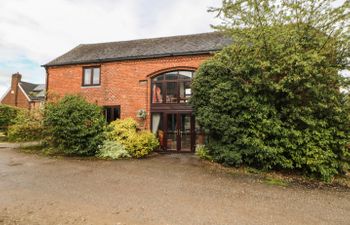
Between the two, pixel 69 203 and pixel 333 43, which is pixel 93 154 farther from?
pixel 333 43

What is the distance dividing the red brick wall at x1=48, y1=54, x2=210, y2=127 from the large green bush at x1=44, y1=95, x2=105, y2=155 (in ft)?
8.80

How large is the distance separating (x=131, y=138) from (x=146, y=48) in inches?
268

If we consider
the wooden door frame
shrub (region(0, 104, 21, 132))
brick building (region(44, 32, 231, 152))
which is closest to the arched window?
brick building (region(44, 32, 231, 152))

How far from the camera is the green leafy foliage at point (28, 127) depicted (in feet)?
35.5

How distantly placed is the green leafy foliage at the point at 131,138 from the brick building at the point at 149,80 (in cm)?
160

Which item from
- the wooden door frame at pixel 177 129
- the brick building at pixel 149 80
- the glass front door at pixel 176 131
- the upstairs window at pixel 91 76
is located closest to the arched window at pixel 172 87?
the brick building at pixel 149 80

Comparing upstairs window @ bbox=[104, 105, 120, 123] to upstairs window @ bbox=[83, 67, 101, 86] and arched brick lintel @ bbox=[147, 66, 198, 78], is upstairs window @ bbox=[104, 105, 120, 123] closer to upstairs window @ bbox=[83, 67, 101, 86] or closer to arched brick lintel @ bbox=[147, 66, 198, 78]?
upstairs window @ bbox=[83, 67, 101, 86]

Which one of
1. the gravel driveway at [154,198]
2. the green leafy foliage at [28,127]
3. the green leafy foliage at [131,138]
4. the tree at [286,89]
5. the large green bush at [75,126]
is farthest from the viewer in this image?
the green leafy foliage at [28,127]

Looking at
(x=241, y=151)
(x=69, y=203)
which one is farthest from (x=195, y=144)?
(x=69, y=203)

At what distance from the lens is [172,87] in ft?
39.2

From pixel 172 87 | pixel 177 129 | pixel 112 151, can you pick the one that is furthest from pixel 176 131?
pixel 112 151

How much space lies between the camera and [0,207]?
4.27m

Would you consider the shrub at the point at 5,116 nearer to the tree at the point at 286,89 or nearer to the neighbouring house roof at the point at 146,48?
the neighbouring house roof at the point at 146,48

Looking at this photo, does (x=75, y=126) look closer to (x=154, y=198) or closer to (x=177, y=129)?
(x=177, y=129)
